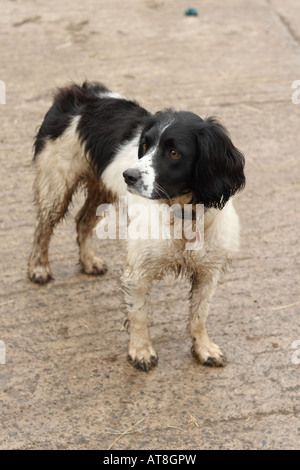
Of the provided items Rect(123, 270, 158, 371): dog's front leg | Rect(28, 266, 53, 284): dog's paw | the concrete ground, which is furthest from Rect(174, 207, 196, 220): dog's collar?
Rect(28, 266, 53, 284): dog's paw

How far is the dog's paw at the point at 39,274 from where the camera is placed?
5094 mm

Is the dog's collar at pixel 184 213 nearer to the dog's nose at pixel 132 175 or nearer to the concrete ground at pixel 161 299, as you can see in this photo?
the dog's nose at pixel 132 175

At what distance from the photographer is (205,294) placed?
14.0ft

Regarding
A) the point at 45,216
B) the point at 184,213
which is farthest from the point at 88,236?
the point at 184,213

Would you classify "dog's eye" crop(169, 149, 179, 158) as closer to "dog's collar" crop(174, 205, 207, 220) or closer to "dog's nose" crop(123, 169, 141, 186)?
"dog's nose" crop(123, 169, 141, 186)

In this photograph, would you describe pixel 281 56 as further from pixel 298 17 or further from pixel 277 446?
pixel 277 446

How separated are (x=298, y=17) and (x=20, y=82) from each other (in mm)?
4119

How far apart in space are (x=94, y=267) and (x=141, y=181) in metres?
1.74

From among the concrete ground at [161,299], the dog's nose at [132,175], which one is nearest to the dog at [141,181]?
the dog's nose at [132,175]

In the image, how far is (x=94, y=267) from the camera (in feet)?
17.0

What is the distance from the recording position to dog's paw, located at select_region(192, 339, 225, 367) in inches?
171

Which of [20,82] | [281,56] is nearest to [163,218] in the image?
[20,82]

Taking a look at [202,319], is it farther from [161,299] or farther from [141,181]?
[141,181]

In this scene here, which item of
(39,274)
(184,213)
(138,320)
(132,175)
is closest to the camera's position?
(132,175)
